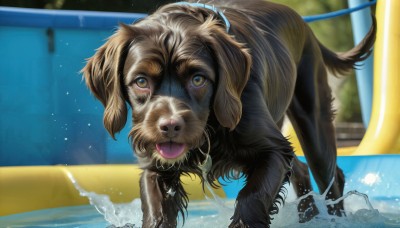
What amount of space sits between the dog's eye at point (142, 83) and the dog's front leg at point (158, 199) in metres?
0.60

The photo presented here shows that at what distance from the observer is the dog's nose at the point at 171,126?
3.00m

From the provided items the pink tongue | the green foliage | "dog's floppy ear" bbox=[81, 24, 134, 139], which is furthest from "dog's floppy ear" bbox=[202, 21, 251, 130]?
the green foliage

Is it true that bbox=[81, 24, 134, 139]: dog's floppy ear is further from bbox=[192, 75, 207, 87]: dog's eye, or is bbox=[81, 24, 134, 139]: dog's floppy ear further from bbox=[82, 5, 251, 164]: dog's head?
bbox=[192, 75, 207, 87]: dog's eye

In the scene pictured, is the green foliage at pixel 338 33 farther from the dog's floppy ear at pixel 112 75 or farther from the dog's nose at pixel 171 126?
the dog's nose at pixel 171 126

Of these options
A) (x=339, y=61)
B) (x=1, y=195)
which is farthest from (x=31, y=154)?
(x=339, y=61)

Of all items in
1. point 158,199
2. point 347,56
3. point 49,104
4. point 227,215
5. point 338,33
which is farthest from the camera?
point 338,33

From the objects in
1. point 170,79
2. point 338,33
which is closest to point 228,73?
point 170,79

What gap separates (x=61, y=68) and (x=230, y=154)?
9.59 feet

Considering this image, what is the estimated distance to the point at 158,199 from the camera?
3.63m

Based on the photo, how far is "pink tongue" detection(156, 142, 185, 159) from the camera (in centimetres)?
314

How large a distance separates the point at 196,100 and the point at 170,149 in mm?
→ 226

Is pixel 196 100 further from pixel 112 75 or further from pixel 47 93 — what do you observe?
pixel 47 93

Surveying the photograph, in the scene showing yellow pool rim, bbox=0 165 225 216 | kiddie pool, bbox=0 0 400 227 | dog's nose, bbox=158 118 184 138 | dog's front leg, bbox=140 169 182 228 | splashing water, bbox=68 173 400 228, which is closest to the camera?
dog's nose, bbox=158 118 184 138

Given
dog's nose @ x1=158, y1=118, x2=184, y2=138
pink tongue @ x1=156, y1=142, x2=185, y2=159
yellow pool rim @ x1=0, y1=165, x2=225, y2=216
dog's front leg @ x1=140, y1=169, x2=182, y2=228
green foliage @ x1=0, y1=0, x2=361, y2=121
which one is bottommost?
green foliage @ x1=0, y1=0, x2=361, y2=121
